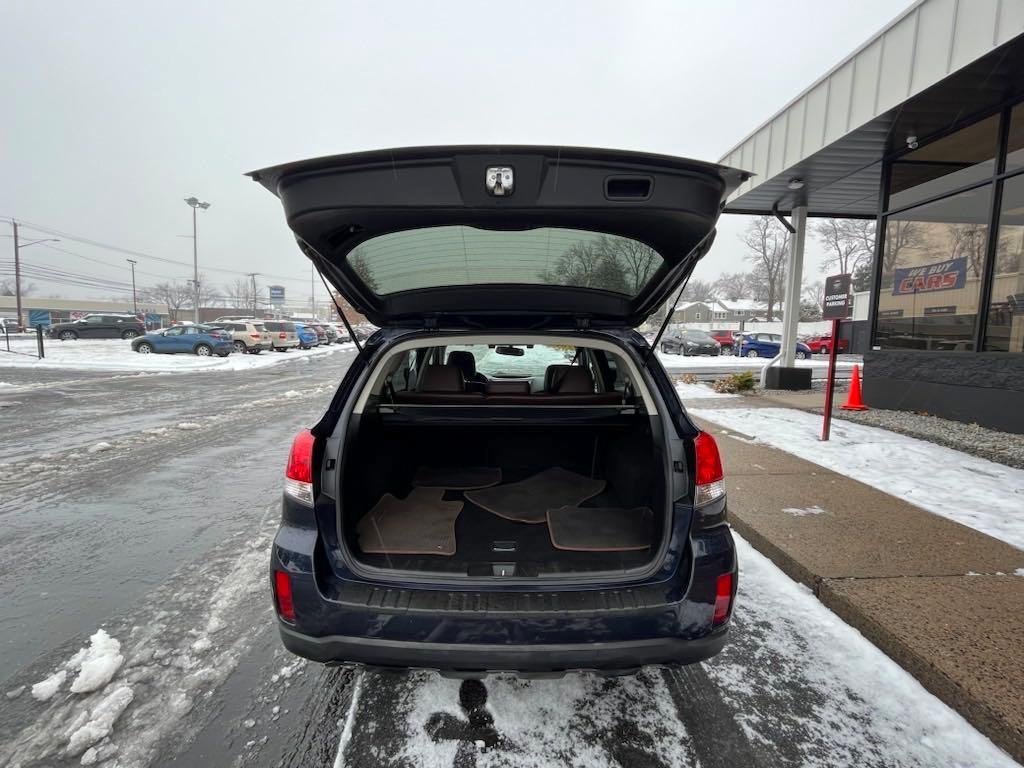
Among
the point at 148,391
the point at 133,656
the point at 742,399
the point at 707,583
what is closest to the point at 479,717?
the point at 707,583

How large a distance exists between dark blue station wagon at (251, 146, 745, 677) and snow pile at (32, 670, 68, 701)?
47.5 inches

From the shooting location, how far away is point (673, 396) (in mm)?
2109

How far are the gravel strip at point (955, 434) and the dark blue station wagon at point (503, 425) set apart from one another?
15.6ft

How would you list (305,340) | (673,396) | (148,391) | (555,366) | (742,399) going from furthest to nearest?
(305,340) < (148,391) < (742,399) < (555,366) < (673,396)

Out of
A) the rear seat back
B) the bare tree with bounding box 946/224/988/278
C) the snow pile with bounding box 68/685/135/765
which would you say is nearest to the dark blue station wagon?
the rear seat back

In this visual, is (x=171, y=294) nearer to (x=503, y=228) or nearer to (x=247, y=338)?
(x=247, y=338)

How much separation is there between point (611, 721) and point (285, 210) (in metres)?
2.22

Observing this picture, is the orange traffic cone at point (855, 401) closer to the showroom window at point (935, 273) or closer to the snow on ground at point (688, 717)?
the showroom window at point (935, 273)

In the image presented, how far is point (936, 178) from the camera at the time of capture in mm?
6941

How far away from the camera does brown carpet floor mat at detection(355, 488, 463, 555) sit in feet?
7.11

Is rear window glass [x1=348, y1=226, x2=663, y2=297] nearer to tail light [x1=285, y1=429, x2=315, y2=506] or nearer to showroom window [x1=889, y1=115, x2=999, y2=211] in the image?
tail light [x1=285, y1=429, x2=315, y2=506]

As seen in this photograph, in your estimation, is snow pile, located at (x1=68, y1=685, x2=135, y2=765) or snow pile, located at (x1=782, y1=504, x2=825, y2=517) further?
snow pile, located at (x1=782, y1=504, x2=825, y2=517)

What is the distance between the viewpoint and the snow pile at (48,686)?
197cm

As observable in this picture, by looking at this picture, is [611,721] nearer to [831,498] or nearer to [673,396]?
[673,396]
